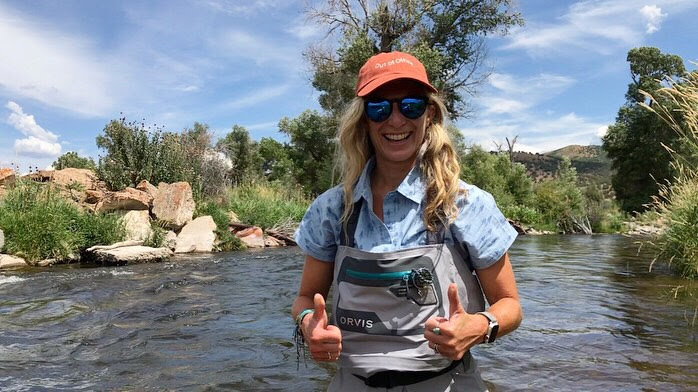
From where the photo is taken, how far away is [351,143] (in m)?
1.77

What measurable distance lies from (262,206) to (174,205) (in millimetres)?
3677

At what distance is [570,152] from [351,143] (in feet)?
410

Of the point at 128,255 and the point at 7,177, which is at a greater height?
the point at 7,177

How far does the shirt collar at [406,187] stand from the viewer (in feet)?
5.12

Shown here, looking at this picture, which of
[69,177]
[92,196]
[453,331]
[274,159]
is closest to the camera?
[453,331]

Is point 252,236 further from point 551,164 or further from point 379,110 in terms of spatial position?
point 551,164

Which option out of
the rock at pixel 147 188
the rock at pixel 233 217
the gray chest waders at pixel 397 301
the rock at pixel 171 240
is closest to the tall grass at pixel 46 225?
the rock at pixel 171 240

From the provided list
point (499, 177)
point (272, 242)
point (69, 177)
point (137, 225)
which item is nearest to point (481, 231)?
point (137, 225)

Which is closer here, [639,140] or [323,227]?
[323,227]

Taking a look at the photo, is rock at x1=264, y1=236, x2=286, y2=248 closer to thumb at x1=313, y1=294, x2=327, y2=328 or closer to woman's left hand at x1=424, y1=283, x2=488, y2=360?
thumb at x1=313, y1=294, x2=327, y2=328

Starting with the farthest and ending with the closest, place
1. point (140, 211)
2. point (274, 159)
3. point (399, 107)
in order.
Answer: point (274, 159)
point (140, 211)
point (399, 107)

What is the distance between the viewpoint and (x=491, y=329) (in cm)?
142

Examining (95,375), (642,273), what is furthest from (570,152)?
(95,375)

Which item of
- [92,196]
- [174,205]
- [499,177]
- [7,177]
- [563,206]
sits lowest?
[563,206]
